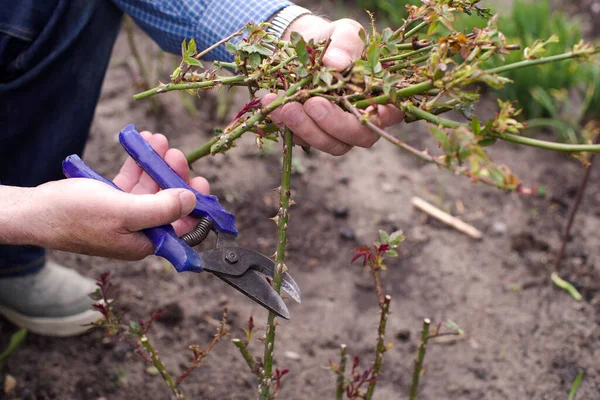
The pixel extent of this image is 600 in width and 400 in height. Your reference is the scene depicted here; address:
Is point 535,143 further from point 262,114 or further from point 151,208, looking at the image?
point 151,208

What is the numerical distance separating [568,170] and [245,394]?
6.14 ft

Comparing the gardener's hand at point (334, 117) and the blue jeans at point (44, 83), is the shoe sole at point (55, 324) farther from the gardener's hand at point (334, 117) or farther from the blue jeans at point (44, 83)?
the gardener's hand at point (334, 117)

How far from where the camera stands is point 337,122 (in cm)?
127

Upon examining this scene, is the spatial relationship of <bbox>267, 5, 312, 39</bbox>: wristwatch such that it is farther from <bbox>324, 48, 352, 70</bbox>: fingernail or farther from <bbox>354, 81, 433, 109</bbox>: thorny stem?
<bbox>354, 81, 433, 109</bbox>: thorny stem

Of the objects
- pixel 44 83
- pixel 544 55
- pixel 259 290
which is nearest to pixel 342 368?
pixel 259 290

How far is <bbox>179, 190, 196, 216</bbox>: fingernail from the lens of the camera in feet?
3.77

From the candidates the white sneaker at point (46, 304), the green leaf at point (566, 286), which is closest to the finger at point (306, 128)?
the white sneaker at point (46, 304)

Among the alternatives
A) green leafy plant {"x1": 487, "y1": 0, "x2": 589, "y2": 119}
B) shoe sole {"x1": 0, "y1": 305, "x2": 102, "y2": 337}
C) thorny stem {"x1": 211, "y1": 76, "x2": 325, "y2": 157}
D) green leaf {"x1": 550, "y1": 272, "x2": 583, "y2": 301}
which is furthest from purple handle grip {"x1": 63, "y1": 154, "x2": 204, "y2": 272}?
green leafy plant {"x1": 487, "y1": 0, "x2": 589, "y2": 119}

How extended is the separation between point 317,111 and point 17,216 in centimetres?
67

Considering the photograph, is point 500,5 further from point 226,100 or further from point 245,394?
point 245,394

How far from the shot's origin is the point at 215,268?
4.12 feet

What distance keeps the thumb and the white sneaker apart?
40.2 inches

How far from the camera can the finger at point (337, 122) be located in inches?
48.4

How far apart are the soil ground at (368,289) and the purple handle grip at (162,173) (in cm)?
72
